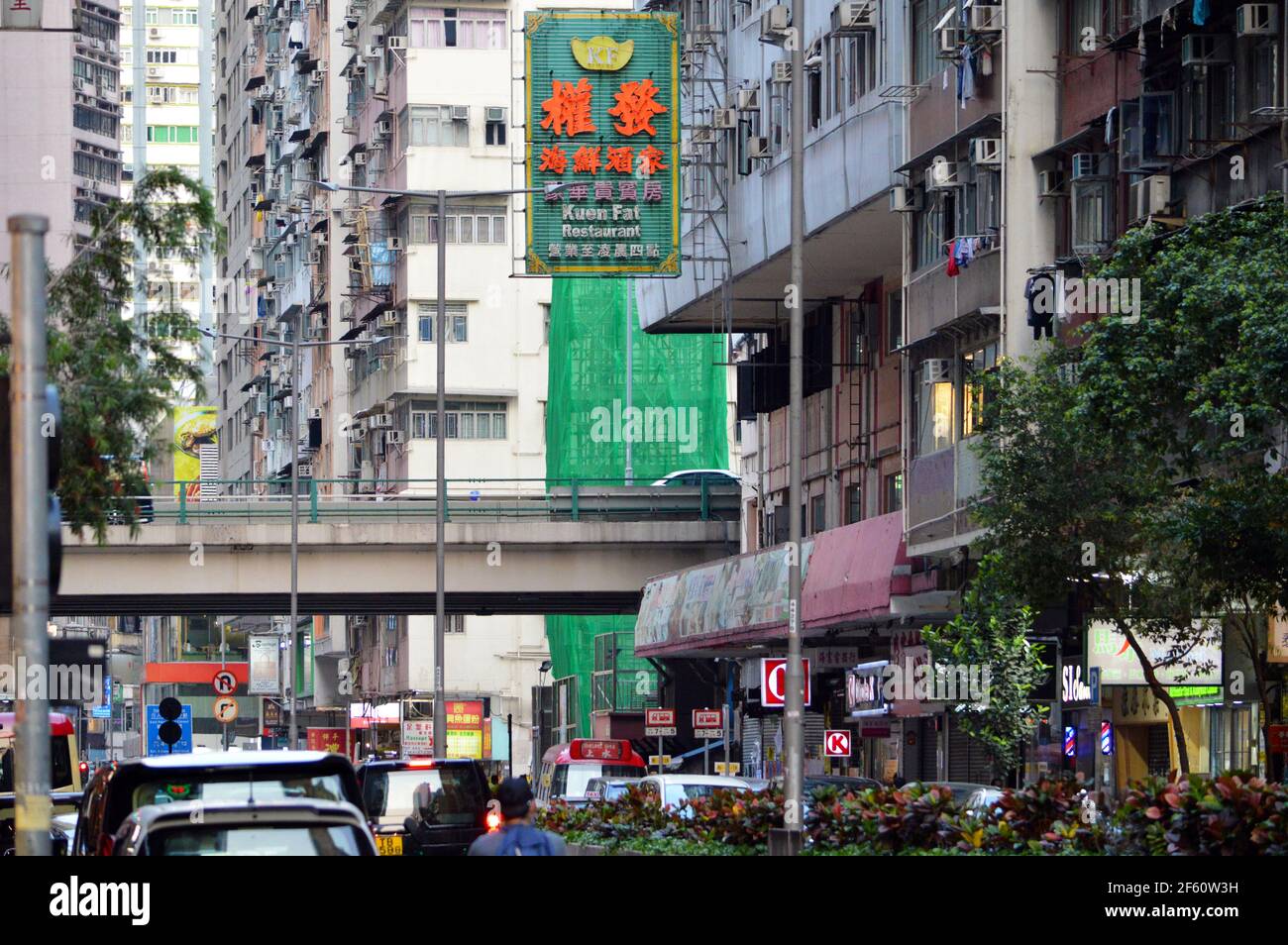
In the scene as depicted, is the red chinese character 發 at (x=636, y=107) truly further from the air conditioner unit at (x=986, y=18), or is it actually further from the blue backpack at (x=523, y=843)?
the blue backpack at (x=523, y=843)

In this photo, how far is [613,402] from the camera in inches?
2990

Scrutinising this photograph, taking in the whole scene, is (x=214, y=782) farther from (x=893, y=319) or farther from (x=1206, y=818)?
(x=893, y=319)

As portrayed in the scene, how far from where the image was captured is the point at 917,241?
38594mm

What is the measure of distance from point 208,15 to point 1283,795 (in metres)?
171

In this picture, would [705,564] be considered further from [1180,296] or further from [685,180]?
[1180,296]

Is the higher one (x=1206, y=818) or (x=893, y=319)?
(x=893, y=319)

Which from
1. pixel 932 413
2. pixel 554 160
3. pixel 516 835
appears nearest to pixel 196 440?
pixel 554 160

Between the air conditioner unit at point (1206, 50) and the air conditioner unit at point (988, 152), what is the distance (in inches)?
215

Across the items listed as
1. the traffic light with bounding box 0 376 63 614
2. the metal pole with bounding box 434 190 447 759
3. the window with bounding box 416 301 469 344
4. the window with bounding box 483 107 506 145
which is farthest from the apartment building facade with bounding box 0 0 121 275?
the traffic light with bounding box 0 376 63 614

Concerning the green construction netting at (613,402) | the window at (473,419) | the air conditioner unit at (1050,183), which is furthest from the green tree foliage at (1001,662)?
the window at (473,419)

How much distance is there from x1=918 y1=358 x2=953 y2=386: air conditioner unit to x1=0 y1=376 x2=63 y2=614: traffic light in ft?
90.7

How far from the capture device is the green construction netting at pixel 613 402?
7544 centimetres

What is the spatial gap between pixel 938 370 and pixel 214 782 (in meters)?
22.3
